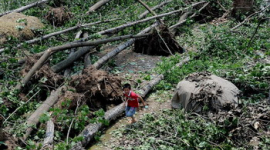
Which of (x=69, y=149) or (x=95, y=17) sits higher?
(x=95, y=17)

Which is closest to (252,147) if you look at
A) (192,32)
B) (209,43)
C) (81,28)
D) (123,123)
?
(123,123)

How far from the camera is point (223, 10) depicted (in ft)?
39.8

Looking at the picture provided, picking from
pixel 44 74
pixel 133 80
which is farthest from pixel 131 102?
pixel 44 74

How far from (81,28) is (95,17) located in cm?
250

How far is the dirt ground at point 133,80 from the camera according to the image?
5223 mm

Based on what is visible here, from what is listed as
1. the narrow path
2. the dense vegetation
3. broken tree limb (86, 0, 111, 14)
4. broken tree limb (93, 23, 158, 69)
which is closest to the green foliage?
the dense vegetation

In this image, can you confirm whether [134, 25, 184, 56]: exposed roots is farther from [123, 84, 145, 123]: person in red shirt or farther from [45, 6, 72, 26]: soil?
[123, 84, 145, 123]: person in red shirt

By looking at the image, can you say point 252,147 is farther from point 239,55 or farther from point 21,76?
point 21,76

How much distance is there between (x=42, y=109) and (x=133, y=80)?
7.59 ft

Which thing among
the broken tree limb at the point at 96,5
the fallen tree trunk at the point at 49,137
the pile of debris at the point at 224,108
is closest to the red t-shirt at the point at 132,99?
the pile of debris at the point at 224,108

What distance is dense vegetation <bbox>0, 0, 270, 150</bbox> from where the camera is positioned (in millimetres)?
4746

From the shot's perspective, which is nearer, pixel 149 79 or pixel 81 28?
pixel 149 79

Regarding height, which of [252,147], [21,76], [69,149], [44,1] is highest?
[44,1]

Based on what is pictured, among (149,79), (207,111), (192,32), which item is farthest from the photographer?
(192,32)
